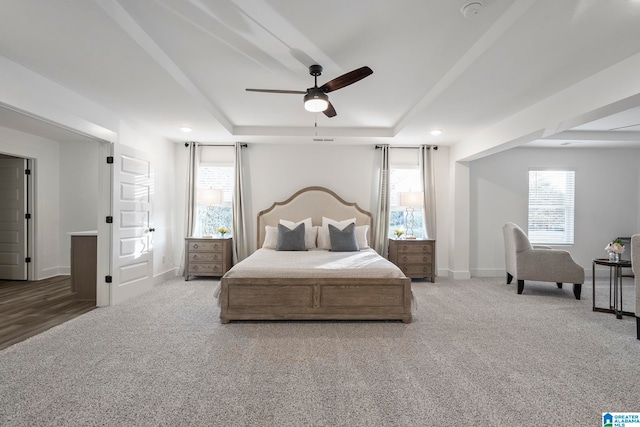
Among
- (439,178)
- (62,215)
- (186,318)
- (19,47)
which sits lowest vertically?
(186,318)

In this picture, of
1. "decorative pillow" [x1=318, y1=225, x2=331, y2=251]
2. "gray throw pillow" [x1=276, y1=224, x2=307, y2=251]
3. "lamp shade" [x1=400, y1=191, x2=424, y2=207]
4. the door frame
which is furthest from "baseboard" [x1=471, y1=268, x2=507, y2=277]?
the door frame

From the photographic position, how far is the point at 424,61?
2943mm

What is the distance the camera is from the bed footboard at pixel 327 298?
3.50m

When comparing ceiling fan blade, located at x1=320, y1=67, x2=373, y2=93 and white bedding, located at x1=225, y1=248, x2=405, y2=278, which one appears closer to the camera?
ceiling fan blade, located at x1=320, y1=67, x2=373, y2=93

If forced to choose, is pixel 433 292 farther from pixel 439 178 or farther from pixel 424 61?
pixel 424 61

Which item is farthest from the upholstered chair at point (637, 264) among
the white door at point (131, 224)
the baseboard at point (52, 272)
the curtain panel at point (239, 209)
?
the baseboard at point (52, 272)

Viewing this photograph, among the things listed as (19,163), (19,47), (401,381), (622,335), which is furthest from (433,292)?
(19,163)

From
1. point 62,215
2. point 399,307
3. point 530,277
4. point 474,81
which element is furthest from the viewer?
point 62,215

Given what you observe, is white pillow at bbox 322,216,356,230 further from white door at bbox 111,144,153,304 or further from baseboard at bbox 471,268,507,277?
white door at bbox 111,144,153,304

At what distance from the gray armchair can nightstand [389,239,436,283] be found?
4.09 feet

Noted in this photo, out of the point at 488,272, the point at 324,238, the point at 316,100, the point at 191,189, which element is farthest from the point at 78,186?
the point at 488,272

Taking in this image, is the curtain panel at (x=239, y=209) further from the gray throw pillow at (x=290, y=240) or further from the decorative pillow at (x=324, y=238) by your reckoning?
the decorative pillow at (x=324, y=238)

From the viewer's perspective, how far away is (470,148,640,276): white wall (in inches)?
242

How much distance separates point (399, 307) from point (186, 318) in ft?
7.82
